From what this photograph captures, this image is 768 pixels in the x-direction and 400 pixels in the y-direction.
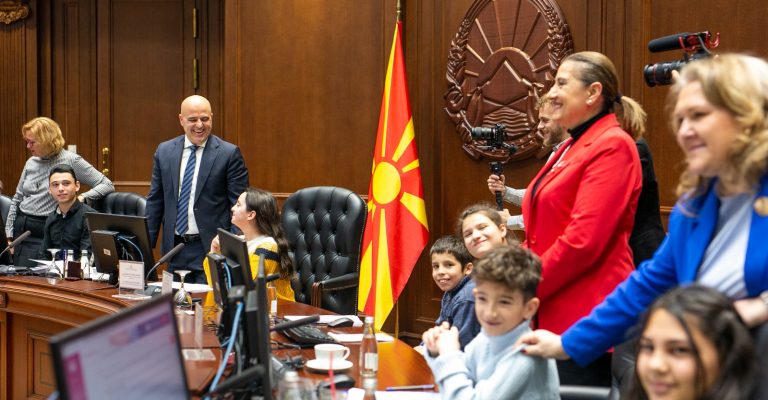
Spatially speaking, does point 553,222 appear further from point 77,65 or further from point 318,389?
point 77,65

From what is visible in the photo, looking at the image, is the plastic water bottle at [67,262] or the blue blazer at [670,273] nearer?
the blue blazer at [670,273]

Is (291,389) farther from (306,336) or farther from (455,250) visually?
(455,250)

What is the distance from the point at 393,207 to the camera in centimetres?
479

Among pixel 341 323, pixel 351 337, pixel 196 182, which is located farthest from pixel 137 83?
pixel 351 337

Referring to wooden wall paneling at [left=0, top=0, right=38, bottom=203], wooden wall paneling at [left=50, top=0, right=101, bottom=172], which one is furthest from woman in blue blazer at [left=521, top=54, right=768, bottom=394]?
wooden wall paneling at [left=0, top=0, right=38, bottom=203]

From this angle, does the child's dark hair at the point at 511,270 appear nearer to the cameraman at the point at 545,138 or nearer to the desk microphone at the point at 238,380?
the desk microphone at the point at 238,380

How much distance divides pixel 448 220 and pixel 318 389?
11.0 ft

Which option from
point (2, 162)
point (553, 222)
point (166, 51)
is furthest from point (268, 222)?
point (2, 162)

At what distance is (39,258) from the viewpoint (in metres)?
4.90

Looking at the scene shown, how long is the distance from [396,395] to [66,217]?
324 cm

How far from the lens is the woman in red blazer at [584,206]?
2301 mm

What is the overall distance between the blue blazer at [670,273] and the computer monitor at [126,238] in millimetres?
2282

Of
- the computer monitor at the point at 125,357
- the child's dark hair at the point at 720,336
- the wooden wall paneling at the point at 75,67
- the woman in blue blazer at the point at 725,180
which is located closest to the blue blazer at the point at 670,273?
the woman in blue blazer at the point at 725,180

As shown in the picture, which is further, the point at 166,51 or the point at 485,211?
the point at 166,51
